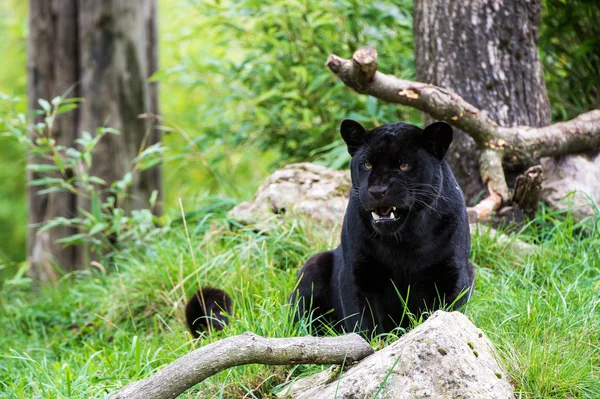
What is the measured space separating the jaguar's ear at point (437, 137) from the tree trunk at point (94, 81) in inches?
137

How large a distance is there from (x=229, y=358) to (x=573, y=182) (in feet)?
10.4

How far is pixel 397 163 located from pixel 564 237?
1.73 meters

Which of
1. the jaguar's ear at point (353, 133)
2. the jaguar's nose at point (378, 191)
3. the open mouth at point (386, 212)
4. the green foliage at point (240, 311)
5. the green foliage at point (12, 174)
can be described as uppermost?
the jaguar's ear at point (353, 133)

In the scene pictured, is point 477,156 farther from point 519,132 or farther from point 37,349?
point 37,349

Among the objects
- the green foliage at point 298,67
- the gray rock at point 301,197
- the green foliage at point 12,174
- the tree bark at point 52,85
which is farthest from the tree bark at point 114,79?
the green foliage at point 12,174

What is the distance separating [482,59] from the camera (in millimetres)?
4594

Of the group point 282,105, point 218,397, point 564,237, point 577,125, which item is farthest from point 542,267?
point 282,105

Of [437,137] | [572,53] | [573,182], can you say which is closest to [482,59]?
[573,182]

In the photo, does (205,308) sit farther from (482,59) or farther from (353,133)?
(482,59)

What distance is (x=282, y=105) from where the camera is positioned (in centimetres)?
590

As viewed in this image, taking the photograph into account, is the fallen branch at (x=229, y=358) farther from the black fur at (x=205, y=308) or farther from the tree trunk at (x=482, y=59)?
the tree trunk at (x=482, y=59)

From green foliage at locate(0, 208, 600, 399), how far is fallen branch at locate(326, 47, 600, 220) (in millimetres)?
426

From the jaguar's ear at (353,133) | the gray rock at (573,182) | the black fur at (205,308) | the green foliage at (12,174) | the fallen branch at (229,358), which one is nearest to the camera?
the fallen branch at (229,358)

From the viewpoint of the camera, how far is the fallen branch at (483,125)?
395 centimetres
